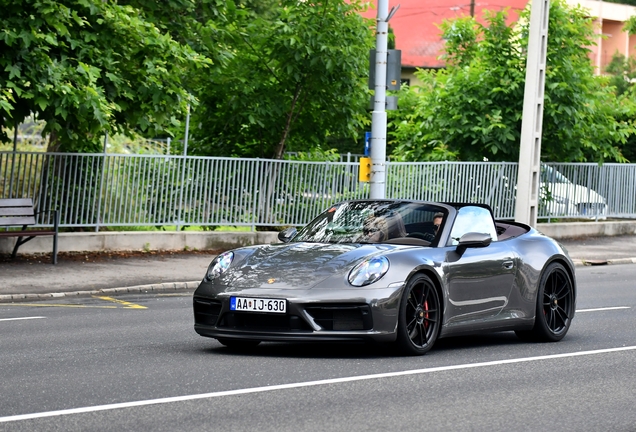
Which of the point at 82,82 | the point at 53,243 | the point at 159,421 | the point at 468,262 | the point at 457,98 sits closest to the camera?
the point at 159,421

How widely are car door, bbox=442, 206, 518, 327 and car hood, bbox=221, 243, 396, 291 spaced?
2.09ft

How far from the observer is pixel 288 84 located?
24531mm

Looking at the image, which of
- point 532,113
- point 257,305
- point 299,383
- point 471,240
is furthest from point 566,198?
point 299,383

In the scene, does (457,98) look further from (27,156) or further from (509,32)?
(27,156)

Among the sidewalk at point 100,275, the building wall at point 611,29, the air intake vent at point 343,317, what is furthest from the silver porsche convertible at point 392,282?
the building wall at point 611,29

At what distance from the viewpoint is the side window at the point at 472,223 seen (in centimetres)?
1073

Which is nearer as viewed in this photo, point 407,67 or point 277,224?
point 277,224

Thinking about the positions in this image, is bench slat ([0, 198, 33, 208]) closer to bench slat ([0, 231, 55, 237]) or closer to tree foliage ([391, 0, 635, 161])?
bench slat ([0, 231, 55, 237])

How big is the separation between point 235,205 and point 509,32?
29.6 ft

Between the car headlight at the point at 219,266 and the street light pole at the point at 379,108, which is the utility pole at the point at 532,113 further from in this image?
the car headlight at the point at 219,266

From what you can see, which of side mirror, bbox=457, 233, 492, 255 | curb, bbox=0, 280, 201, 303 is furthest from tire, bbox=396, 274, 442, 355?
curb, bbox=0, 280, 201, 303

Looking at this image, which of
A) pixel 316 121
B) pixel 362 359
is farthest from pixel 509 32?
pixel 362 359

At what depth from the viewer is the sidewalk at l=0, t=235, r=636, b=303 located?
16.2m

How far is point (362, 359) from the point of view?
966 cm
